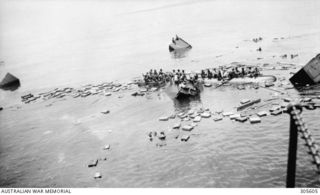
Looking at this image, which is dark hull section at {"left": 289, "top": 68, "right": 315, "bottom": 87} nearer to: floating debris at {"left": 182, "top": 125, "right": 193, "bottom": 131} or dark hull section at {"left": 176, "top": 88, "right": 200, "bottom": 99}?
dark hull section at {"left": 176, "top": 88, "right": 200, "bottom": 99}

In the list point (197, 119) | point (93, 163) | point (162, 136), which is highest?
point (197, 119)

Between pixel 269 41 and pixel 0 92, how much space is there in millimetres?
54610

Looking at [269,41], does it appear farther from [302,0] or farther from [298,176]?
[302,0]

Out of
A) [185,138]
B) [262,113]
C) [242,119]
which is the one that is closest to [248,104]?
[262,113]

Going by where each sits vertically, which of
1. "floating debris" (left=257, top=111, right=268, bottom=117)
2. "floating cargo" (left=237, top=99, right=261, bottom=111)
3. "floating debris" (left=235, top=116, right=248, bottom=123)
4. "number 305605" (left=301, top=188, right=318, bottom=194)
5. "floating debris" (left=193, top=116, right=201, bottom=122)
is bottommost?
"floating debris" (left=193, top=116, right=201, bottom=122)

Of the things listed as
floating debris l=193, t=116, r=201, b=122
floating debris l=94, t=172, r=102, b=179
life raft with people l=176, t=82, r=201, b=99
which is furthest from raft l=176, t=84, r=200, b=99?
floating debris l=94, t=172, r=102, b=179

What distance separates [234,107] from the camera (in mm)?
29141

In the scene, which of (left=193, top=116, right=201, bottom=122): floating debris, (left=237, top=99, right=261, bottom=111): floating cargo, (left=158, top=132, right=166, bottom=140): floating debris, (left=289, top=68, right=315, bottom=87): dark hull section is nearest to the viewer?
(left=158, top=132, right=166, bottom=140): floating debris

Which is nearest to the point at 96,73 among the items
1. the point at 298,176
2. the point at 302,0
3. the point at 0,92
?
the point at 0,92

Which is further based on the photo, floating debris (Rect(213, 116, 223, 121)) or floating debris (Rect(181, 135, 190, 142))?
floating debris (Rect(213, 116, 223, 121))

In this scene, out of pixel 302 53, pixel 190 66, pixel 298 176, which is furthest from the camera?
pixel 190 66

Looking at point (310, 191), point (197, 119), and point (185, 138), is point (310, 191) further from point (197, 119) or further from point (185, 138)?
point (197, 119)

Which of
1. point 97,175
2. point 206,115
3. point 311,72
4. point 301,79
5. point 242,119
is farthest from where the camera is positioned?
point 301,79

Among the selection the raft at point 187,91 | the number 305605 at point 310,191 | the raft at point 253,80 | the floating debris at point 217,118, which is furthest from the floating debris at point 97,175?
the raft at point 253,80
